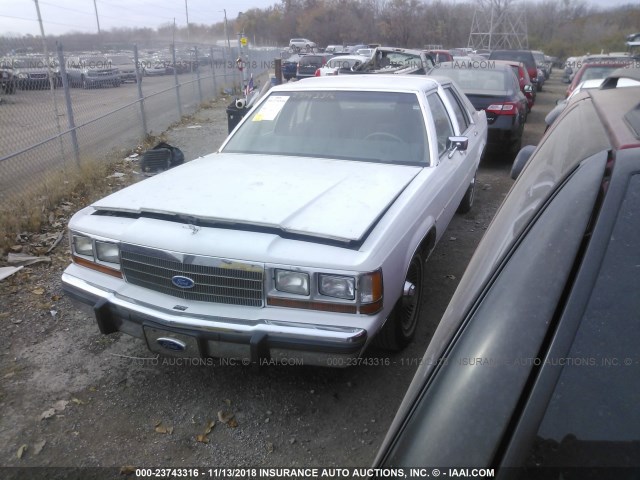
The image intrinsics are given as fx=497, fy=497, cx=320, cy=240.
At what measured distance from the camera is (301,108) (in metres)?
4.39

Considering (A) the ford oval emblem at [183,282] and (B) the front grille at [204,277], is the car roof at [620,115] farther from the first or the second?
(A) the ford oval emblem at [183,282]

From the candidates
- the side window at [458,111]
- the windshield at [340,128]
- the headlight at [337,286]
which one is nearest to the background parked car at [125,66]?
the windshield at [340,128]

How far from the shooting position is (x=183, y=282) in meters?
2.68

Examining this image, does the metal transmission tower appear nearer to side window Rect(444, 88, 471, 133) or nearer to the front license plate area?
side window Rect(444, 88, 471, 133)

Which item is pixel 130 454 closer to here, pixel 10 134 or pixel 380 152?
pixel 380 152

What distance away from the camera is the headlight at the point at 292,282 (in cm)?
254

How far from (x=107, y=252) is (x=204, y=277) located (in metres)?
0.76

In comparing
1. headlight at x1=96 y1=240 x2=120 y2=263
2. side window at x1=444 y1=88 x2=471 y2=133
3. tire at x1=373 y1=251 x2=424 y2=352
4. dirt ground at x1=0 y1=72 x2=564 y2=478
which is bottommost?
dirt ground at x1=0 y1=72 x2=564 y2=478

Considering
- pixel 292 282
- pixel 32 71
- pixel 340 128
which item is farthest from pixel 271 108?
pixel 32 71

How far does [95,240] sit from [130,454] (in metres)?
1.23

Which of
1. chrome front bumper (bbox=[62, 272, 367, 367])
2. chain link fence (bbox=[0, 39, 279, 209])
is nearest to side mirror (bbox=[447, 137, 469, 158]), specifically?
chrome front bumper (bbox=[62, 272, 367, 367])

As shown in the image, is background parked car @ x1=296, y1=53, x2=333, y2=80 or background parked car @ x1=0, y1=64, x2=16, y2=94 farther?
background parked car @ x1=296, y1=53, x2=333, y2=80

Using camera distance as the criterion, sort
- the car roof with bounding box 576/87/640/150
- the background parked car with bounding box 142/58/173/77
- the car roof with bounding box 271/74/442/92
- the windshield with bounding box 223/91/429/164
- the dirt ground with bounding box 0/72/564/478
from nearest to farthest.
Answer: the car roof with bounding box 576/87/640/150, the dirt ground with bounding box 0/72/564/478, the windshield with bounding box 223/91/429/164, the car roof with bounding box 271/74/442/92, the background parked car with bounding box 142/58/173/77

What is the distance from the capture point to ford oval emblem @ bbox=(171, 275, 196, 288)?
2.67 meters
